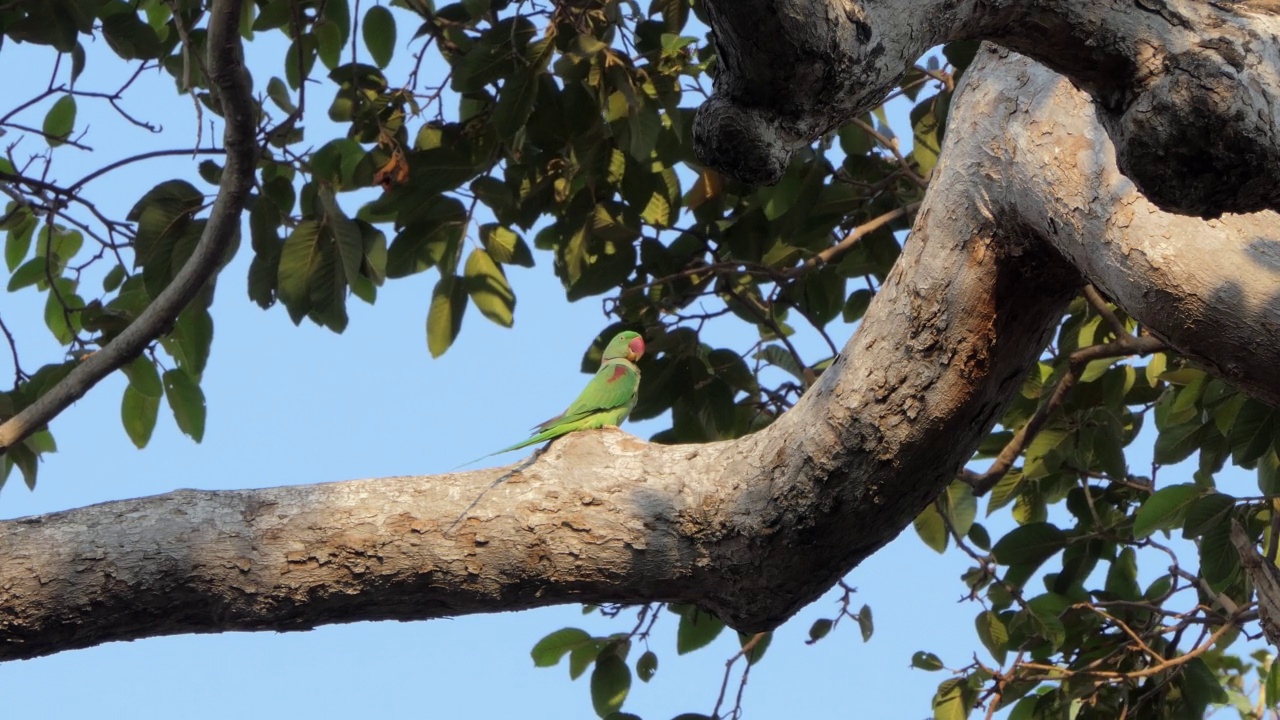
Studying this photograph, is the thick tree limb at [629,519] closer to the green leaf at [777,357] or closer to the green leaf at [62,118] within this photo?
the green leaf at [777,357]

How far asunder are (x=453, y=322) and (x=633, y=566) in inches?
Answer: 62.7

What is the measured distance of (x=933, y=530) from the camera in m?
3.83

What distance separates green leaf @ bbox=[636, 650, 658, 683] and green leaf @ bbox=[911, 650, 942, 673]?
0.82 meters

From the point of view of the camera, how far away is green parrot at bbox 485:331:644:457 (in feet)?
11.3

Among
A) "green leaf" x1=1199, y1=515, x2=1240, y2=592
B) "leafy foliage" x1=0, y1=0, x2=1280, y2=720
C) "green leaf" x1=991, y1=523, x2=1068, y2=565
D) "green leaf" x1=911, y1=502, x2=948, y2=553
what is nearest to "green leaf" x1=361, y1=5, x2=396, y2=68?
"leafy foliage" x1=0, y1=0, x2=1280, y2=720

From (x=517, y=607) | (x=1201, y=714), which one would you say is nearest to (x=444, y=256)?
(x=517, y=607)

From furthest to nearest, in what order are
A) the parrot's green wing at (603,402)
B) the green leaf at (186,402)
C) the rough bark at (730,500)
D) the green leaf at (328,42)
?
the green leaf at (328,42)
the parrot's green wing at (603,402)
the green leaf at (186,402)
the rough bark at (730,500)

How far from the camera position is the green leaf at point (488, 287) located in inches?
145

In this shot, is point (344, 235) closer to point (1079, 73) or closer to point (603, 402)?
point (603, 402)

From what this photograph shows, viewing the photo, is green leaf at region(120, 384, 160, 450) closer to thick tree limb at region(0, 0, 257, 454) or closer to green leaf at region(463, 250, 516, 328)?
thick tree limb at region(0, 0, 257, 454)

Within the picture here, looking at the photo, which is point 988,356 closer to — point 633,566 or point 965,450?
point 965,450

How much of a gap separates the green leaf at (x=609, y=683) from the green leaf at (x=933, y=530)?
110 cm

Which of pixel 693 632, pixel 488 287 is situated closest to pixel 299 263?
pixel 488 287

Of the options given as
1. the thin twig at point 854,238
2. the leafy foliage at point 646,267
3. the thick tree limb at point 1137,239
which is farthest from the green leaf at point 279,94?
the thick tree limb at point 1137,239
